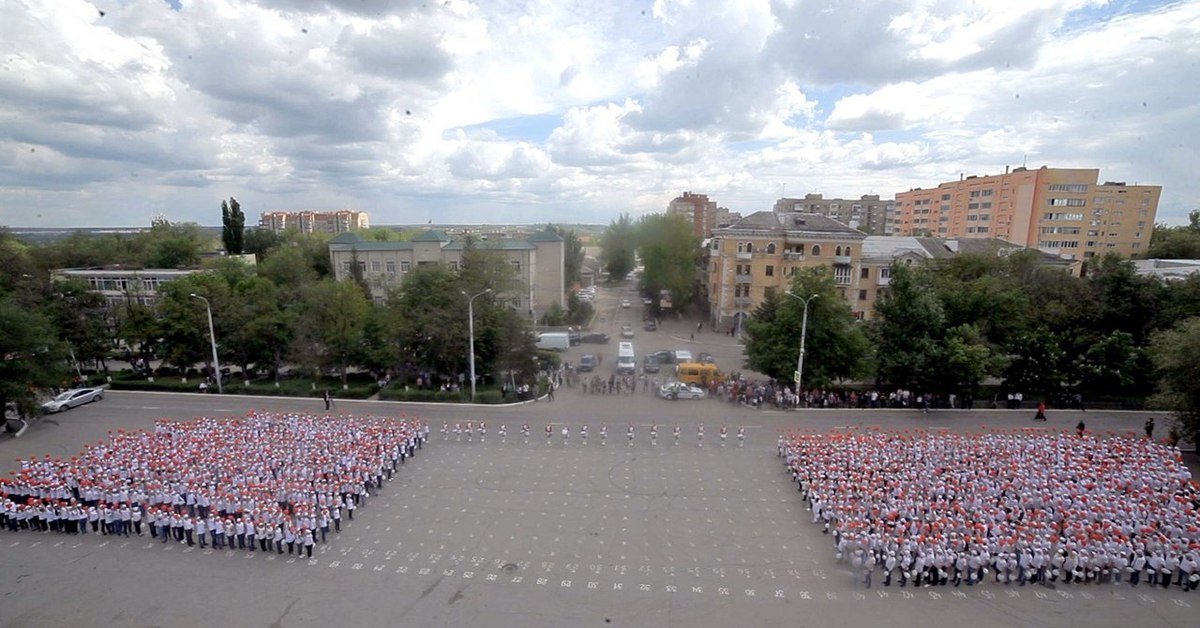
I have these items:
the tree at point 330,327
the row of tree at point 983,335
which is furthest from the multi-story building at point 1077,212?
the tree at point 330,327

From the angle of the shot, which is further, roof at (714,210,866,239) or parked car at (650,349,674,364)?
roof at (714,210,866,239)

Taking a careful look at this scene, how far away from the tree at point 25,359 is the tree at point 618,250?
50474mm

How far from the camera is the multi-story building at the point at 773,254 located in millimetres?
41875

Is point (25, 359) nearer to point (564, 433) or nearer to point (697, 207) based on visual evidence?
point (564, 433)

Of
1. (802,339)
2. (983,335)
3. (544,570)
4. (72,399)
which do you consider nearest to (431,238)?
(72,399)

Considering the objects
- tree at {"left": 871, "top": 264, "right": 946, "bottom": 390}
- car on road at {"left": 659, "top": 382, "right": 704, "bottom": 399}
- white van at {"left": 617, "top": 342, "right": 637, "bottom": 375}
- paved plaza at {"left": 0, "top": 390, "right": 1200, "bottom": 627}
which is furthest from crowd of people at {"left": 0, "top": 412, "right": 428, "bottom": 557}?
tree at {"left": 871, "top": 264, "right": 946, "bottom": 390}

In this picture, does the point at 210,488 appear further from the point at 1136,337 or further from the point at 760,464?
the point at 1136,337

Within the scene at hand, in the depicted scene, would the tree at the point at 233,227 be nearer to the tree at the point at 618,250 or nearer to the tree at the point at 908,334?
the tree at the point at 618,250

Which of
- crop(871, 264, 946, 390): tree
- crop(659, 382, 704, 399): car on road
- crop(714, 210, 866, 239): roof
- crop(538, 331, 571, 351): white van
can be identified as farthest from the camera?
crop(714, 210, 866, 239): roof

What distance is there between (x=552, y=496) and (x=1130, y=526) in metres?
15.1

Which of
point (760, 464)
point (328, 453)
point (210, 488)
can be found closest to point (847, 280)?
point (760, 464)

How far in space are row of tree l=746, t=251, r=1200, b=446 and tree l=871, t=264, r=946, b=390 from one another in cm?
5

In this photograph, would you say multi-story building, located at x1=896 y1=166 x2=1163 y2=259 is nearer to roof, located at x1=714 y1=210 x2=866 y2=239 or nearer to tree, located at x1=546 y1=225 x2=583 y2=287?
roof, located at x1=714 y1=210 x2=866 y2=239

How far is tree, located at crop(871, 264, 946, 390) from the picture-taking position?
25984 millimetres
